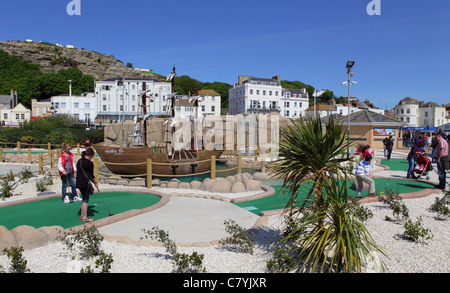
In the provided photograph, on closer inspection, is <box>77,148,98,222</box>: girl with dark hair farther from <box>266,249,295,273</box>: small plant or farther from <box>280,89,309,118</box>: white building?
<box>280,89,309,118</box>: white building

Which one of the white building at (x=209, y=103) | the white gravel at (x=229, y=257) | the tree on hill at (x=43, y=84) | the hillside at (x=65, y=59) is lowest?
the white gravel at (x=229, y=257)

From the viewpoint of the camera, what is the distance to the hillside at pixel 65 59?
121 meters

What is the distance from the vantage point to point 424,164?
1330 cm

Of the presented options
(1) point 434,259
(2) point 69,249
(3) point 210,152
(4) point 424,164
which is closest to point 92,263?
(2) point 69,249

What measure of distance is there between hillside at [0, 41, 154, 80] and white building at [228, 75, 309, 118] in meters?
58.9

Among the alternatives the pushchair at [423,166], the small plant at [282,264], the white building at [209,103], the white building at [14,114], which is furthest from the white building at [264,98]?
the small plant at [282,264]

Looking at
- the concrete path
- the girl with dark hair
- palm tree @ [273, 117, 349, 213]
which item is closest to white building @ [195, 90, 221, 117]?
the concrete path

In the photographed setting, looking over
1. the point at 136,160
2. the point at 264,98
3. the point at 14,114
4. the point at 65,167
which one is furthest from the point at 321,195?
the point at 14,114

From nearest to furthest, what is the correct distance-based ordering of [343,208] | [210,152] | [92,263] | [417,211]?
1. [343,208]
2. [92,263]
3. [417,211]
4. [210,152]

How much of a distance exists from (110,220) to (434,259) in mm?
6929

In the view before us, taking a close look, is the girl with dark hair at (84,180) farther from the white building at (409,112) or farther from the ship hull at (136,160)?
the white building at (409,112)

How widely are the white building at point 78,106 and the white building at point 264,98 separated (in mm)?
32066

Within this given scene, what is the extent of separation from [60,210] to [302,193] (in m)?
7.20
